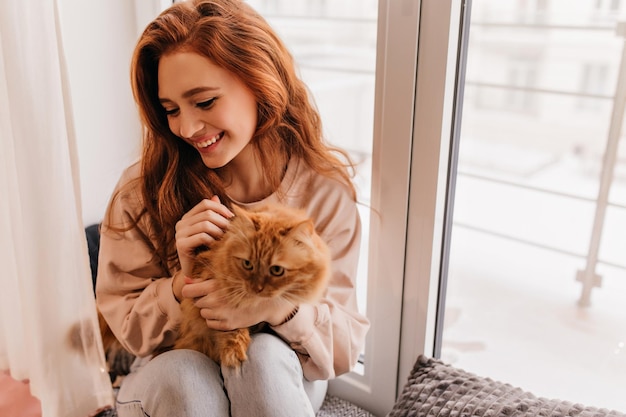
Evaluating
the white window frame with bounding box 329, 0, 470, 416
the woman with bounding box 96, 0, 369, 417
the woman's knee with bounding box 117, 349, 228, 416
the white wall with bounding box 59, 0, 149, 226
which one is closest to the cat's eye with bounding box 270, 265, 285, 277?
the woman with bounding box 96, 0, 369, 417

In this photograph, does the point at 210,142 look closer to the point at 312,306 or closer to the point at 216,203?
the point at 216,203

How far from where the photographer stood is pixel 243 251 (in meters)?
0.92

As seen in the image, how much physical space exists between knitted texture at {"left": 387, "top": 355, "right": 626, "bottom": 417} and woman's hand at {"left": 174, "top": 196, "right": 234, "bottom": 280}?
19.9 inches

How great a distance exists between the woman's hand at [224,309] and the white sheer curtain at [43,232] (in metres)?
0.42

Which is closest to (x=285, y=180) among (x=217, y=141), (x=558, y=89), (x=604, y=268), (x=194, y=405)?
(x=217, y=141)

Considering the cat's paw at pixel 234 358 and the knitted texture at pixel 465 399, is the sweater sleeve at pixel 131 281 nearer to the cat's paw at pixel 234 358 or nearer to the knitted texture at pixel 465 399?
the cat's paw at pixel 234 358

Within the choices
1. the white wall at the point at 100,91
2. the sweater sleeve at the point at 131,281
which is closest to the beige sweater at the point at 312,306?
the sweater sleeve at the point at 131,281

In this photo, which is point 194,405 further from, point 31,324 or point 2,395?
point 2,395

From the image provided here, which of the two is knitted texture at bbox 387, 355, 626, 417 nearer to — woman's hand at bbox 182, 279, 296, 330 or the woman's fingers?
woman's hand at bbox 182, 279, 296, 330

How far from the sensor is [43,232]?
49.0 inches

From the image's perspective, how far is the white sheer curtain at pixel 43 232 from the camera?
1.15 meters

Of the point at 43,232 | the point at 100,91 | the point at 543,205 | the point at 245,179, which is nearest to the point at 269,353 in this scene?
the point at 245,179

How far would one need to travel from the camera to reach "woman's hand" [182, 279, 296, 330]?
3.21 feet

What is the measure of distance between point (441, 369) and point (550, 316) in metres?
0.32
